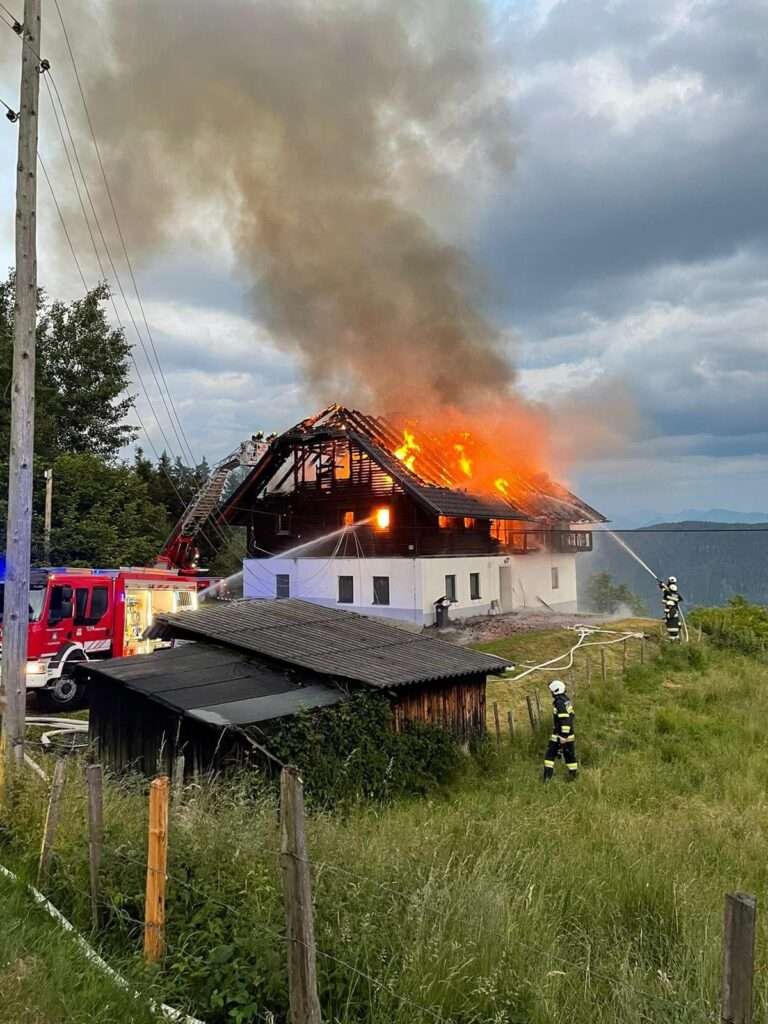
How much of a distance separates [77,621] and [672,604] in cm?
1737

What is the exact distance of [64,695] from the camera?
602 inches

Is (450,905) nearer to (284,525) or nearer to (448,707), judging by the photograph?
(448,707)

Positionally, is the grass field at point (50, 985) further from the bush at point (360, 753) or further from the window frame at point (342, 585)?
the window frame at point (342, 585)

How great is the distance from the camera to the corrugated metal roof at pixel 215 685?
901 centimetres

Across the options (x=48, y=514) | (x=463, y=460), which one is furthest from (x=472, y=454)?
(x=48, y=514)

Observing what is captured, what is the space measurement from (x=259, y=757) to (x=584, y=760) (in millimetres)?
5941

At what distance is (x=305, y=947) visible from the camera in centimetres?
310

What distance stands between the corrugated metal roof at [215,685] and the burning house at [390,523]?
13351 mm

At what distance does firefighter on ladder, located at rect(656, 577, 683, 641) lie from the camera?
21875 millimetres

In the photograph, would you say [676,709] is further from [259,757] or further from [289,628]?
[259,757]

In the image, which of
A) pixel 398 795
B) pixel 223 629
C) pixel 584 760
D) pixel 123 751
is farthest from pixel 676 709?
pixel 123 751

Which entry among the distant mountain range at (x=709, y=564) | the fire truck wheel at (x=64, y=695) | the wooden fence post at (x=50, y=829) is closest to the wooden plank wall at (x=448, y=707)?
the wooden fence post at (x=50, y=829)

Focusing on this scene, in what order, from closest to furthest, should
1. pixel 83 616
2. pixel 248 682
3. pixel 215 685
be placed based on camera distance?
1. pixel 215 685
2. pixel 248 682
3. pixel 83 616

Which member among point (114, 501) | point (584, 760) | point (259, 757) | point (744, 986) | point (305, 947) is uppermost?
point (114, 501)
